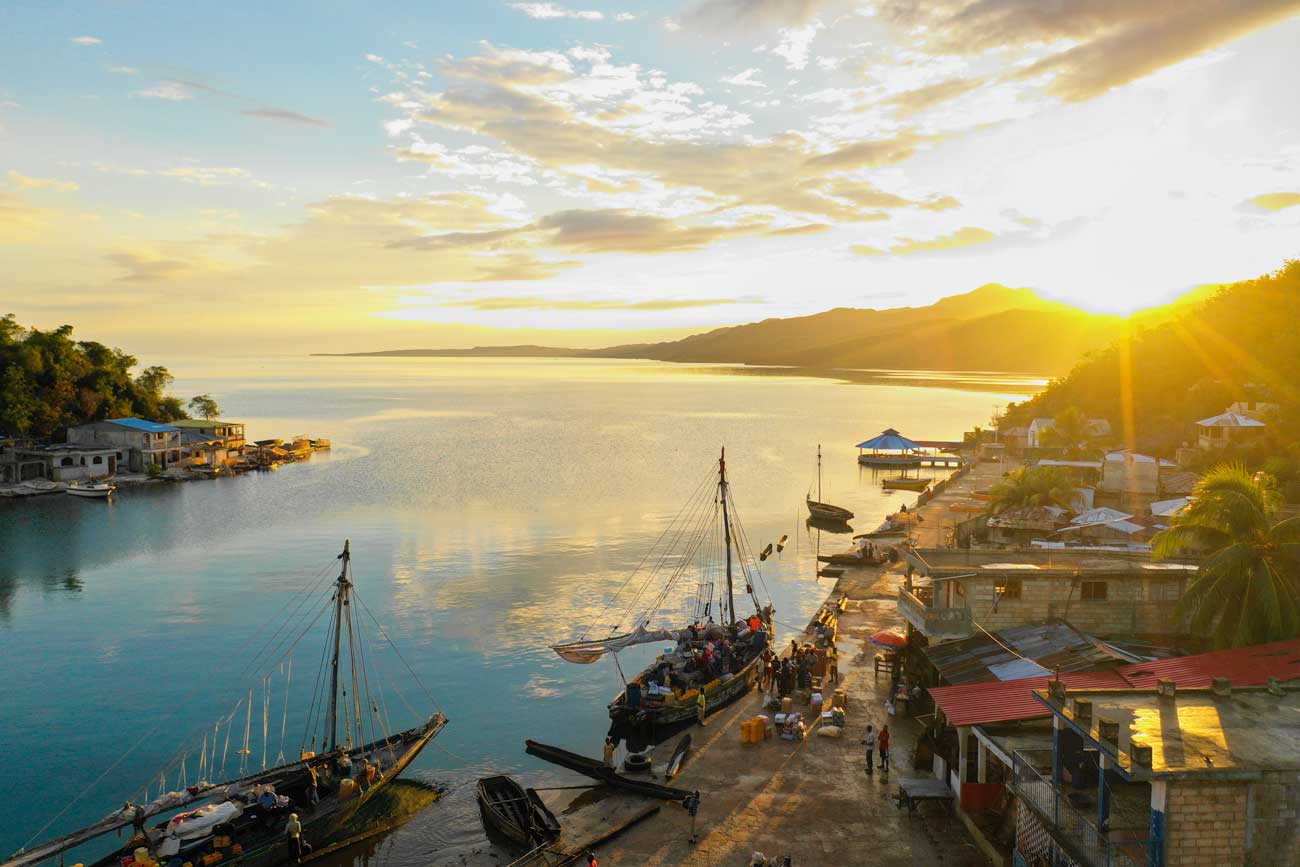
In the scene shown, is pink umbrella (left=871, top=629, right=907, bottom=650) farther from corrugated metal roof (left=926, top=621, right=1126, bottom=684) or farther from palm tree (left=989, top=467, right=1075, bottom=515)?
palm tree (left=989, top=467, right=1075, bottom=515)

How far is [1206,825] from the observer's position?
14.8 metres

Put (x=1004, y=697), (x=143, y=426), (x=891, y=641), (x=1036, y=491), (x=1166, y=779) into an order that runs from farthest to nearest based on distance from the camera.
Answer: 1. (x=143, y=426)
2. (x=1036, y=491)
3. (x=891, y=641)
4. (x=1004, y=697)
5. (x=1166, y=779)

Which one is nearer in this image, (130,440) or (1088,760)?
(1088,760)

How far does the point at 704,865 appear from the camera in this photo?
2227 cm

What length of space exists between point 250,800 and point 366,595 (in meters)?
28.5

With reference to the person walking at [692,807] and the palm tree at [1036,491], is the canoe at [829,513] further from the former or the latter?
the person walking at [692,807]

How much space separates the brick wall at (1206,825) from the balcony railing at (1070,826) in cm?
117

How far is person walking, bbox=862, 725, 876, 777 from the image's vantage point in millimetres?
27141

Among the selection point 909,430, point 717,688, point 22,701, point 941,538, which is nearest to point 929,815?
point 717,688

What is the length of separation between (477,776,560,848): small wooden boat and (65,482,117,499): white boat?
273 ft

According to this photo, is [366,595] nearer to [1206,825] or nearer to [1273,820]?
[1206,825]

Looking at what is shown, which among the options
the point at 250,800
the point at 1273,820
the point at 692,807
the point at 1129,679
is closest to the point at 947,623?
the point at 1129,679

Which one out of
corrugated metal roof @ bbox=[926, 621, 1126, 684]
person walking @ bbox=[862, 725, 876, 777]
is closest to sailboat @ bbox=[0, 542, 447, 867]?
person walking @ bbox=[862, 725, 876, 777]

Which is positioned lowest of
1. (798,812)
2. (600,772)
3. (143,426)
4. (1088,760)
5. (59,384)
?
(600,772)
